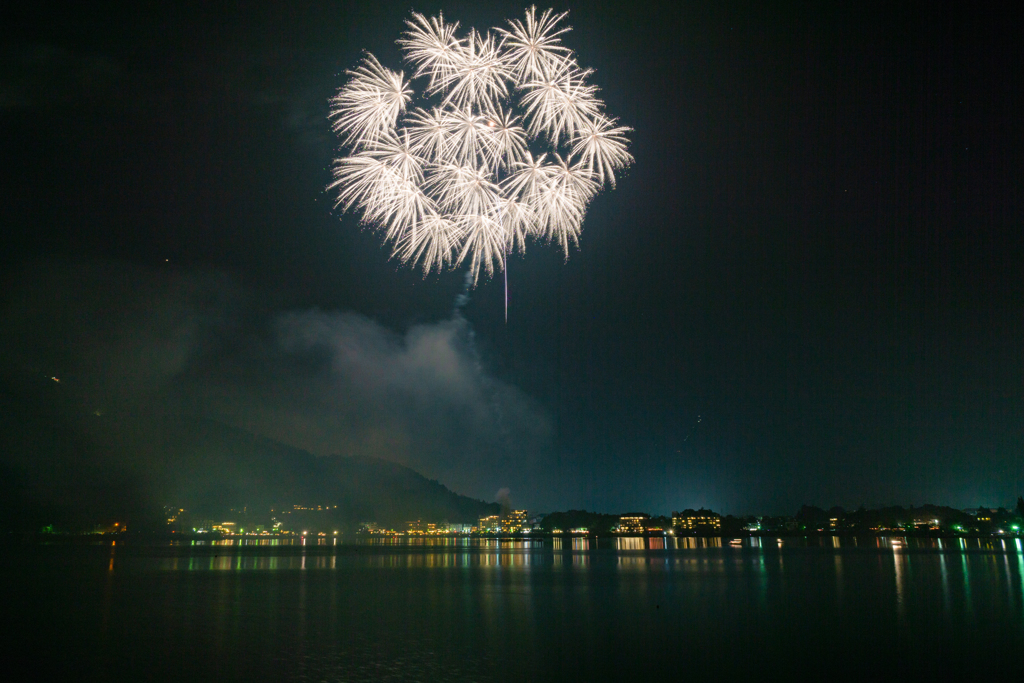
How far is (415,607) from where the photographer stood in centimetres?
2589

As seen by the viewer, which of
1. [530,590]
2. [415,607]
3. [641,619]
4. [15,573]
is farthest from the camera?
[15,573]

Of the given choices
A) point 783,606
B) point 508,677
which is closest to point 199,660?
point 508,677

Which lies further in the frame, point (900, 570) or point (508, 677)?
point (900, 570)

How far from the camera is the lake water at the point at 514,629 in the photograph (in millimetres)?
15094

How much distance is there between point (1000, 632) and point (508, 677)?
1591 centimetres

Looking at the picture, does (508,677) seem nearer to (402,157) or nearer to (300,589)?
(402,157)

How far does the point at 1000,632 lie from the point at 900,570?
29.3 metres

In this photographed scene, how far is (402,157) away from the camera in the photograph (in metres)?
19.2

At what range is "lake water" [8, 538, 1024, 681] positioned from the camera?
49.5ft

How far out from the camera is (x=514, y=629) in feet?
66.9

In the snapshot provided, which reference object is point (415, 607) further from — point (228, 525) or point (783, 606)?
point (228, 525)

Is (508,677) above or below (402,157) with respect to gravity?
below

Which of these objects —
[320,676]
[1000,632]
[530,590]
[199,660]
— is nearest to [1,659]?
[199,660]

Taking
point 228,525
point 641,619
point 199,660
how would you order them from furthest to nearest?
point 228,525 < point 641,619 < point 199,660
